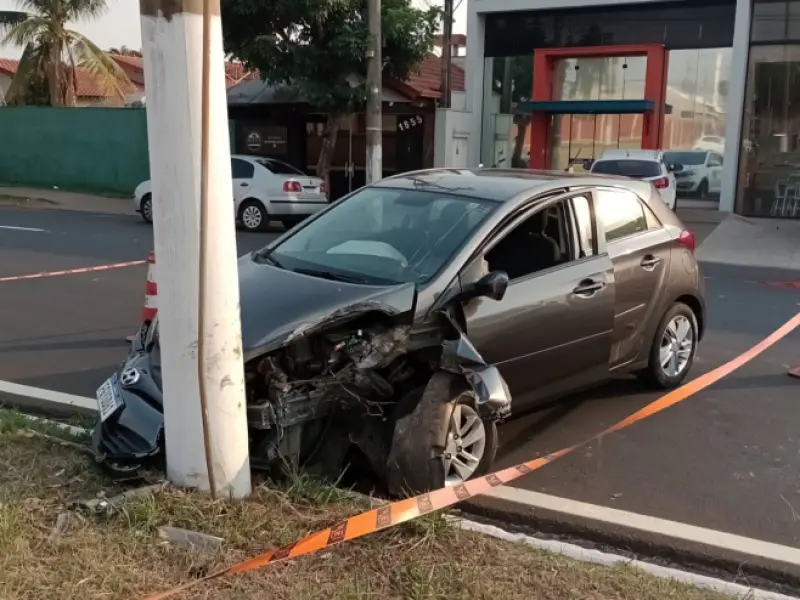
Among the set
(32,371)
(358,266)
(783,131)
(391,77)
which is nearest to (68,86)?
(391,77)

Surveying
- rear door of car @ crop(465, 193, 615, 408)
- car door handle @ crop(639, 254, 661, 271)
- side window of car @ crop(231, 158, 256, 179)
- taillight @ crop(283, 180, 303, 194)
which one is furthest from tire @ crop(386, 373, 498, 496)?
side window of car @ crop(231, 158, 256, 179)

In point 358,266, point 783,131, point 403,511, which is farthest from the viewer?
point 783,131

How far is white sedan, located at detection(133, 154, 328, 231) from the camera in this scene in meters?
17.5

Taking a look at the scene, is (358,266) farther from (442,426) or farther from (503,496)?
(503,496)

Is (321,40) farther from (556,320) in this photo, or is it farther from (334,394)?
(334,394)

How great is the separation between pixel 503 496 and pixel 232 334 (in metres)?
1.68

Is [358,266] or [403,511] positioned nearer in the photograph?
[403,511]

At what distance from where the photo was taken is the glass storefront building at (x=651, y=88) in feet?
69.5

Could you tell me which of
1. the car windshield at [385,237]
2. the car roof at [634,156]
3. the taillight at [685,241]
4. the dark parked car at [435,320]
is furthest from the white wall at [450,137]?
the car windshield at [385,237]

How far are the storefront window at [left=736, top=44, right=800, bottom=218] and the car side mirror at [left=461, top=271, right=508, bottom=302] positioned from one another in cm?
1863

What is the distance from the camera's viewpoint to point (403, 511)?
12.6ft

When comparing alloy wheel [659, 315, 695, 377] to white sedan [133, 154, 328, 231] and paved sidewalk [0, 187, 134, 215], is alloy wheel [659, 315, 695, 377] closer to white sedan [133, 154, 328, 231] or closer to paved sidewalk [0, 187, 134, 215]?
white sedan [133, 154, 328, 231]

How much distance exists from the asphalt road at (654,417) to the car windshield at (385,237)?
4.20 feet

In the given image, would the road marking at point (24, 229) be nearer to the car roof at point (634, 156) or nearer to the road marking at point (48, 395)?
→ the road marking at point (48, 395)
